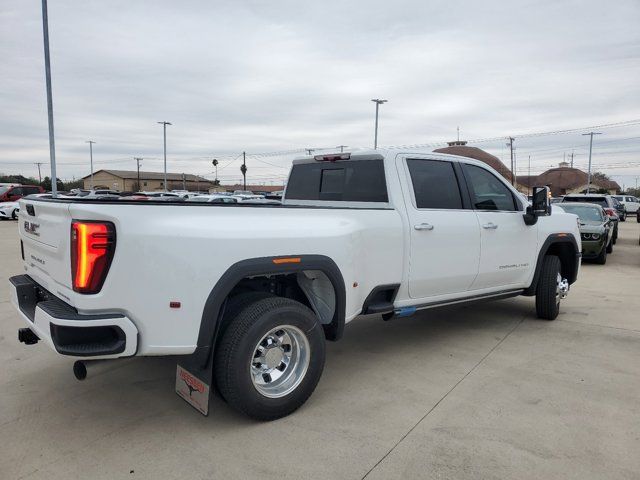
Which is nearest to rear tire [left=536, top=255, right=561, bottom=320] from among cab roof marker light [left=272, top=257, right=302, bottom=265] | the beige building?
cab roof marker light [left=272, top=257, right=302, bottom=265]

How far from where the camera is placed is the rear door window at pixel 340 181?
14.9ft

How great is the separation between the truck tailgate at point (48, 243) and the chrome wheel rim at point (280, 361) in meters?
1.26

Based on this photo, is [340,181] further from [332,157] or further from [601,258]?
[601,258]

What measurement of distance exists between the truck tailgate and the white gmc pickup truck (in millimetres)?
16

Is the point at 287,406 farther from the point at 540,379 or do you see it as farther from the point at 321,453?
the point at 540,379

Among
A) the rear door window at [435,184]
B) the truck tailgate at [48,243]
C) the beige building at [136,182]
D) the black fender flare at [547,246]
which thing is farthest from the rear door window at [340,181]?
the beige building at [136,182]

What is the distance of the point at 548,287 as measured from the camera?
600cm

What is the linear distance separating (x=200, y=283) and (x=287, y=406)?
3.73 feet

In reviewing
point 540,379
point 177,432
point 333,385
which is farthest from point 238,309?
point 540,379

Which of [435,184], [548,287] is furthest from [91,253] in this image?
[548,287]

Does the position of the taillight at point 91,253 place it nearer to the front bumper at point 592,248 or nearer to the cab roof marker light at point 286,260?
the cab roof marker light at point 286,260

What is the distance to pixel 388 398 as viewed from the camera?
3832mm

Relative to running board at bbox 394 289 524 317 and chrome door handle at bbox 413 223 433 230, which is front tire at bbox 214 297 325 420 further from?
chrome door handle at bbox 413 223 433 230

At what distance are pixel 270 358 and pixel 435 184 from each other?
238 centimetres
